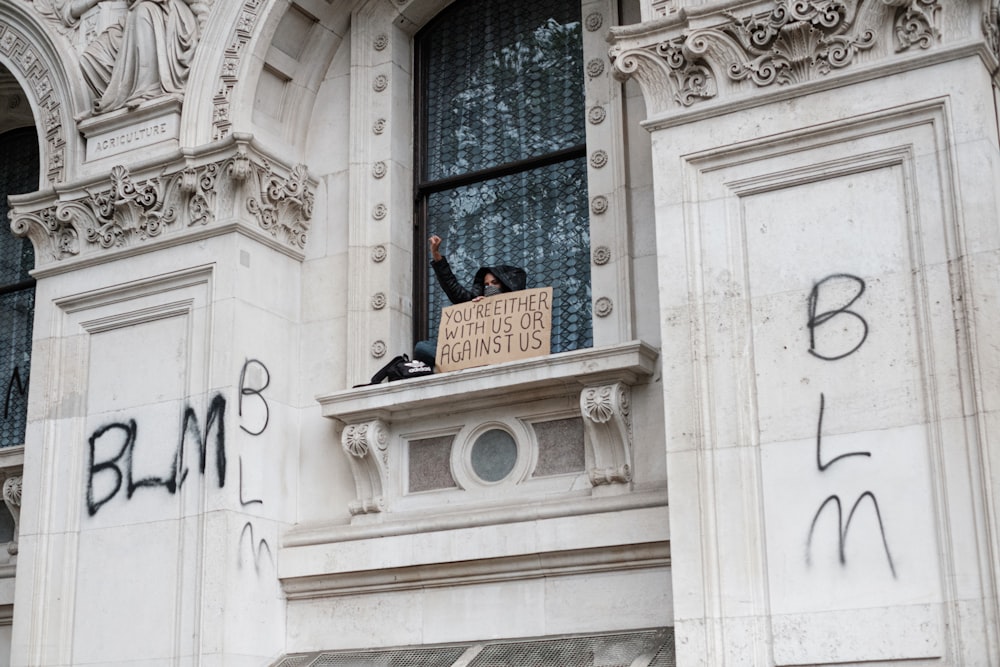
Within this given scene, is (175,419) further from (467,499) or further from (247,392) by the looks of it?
(467,499)

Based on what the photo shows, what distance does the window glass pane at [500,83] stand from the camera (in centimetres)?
1435

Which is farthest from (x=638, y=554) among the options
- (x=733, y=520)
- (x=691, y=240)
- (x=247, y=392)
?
(x=247, y=392)

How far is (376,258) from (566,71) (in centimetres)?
263

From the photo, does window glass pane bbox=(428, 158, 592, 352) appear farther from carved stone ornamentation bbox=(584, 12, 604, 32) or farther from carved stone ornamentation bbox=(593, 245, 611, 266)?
carved stone ornamentation bbox=(584, 12, 604, 32)

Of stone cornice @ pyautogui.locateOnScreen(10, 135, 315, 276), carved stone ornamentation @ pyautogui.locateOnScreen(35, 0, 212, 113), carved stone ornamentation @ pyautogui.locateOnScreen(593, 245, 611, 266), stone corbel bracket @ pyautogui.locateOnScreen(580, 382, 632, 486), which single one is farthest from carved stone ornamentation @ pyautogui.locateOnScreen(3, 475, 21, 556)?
carved stone ornamentation @ pyautogui.locateOnScreen(593, 245, 611, 266)

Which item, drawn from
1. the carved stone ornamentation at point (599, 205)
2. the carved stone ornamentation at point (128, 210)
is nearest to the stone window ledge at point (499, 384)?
the carved stone ornamentation at point (599, 205)

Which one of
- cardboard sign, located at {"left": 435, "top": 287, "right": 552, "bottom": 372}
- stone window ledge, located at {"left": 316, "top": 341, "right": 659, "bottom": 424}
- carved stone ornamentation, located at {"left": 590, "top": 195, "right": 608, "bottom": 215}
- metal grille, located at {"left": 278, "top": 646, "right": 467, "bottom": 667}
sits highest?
carved stone ornamentation, located at {"left": 590, "top": 195, "right": 608, "bottom": 215}

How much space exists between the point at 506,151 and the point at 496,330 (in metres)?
2.16

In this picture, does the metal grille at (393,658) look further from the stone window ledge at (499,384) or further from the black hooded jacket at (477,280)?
the black hooded jacket at (477,280)

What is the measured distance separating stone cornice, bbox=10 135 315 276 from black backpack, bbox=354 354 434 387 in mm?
1923

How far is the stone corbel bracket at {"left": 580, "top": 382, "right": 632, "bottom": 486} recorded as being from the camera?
40.4ft

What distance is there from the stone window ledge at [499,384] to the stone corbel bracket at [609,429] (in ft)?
0.40

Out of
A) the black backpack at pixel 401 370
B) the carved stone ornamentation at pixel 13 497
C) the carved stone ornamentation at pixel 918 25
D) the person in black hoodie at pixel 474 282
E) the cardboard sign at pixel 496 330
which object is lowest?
the carved stone ornamentation at pixel 13 497

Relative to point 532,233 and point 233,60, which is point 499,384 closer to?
point 532,233
